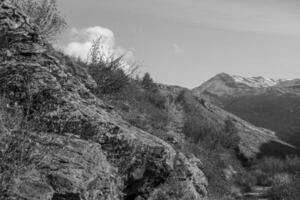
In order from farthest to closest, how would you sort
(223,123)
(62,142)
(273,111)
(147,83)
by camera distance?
(273,111)
(223,123)
(147,83)
(62,142)

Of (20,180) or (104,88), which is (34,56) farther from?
(104,88)

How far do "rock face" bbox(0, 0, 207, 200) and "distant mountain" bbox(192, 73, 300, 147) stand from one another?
30.9 meters

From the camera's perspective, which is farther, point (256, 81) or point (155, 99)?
point (256, 81)

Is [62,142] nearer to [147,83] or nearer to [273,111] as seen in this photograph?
[147,83]

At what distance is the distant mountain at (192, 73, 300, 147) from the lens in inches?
2355

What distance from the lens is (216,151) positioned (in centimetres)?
2252

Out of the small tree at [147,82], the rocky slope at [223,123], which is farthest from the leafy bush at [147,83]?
the rocky slope at [223,123]

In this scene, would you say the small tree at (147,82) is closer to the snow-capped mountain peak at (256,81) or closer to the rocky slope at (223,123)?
the rocky slope at (223,123)

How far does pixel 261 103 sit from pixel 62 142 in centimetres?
7933

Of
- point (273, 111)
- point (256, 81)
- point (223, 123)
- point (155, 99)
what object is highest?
point (256, 81)

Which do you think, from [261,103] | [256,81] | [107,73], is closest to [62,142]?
[107,73]

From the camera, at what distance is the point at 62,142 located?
543cm

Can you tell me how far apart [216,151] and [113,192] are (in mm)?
17601

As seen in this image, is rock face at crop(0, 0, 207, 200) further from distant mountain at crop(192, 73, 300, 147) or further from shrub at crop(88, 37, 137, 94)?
distant mountain at crop(192, 73, 300, 147)
